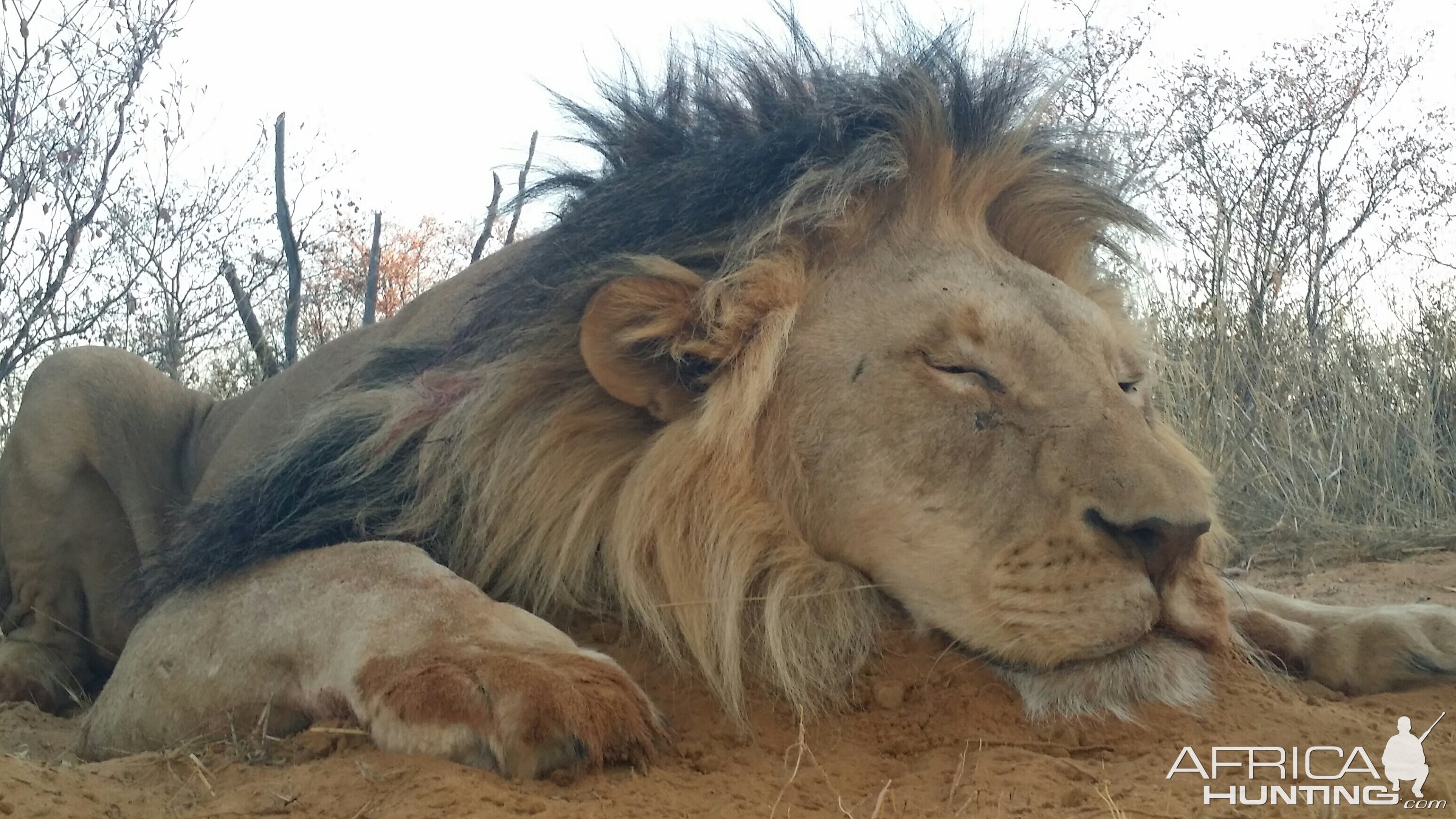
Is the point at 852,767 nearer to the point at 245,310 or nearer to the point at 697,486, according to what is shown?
the point at 697,486

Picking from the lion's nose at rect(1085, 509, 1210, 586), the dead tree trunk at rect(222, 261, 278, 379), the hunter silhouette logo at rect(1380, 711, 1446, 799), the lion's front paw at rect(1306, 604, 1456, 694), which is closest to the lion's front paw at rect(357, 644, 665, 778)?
the lion's nose at rect(1085, 509, 1210, 586)

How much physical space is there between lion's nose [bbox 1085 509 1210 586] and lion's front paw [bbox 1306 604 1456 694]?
75 cm

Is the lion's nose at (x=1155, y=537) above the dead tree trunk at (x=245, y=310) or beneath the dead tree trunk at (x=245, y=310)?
beneath

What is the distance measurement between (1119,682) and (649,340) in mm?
1094

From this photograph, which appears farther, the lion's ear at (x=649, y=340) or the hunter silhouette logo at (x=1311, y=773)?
the lion's ear at (x=649, y=340)

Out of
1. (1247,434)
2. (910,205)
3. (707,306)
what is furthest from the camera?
(1247,434)

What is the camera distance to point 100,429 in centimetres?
421

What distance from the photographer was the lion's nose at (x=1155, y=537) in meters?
2.06

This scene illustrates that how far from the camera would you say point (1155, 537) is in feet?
6.82

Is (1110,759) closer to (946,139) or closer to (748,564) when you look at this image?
(748,564)

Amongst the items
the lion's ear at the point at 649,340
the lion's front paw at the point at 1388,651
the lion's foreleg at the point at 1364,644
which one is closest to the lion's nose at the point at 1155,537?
the lion's foreleg at the point at 1364,644

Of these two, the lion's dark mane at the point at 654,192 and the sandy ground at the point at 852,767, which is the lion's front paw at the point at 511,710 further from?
the lion's dark mane at the point at 654,192

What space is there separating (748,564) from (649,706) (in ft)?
1.50

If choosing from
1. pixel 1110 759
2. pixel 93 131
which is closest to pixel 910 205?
pixel 1110 759
